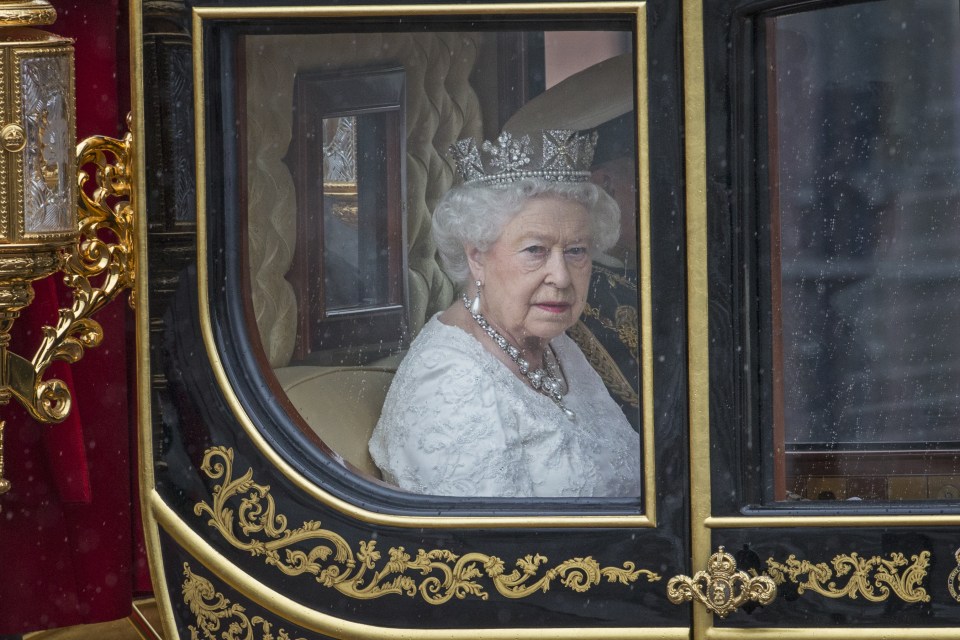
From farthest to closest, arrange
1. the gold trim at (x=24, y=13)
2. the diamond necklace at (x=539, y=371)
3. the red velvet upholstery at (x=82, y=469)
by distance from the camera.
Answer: the red velvet upholstery at (x=82, y=469)
the diamond necklace at (x=539, y=371)
the gold trim at (x=24, y=13)

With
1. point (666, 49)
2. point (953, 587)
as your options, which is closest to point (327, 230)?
point (666, 49)

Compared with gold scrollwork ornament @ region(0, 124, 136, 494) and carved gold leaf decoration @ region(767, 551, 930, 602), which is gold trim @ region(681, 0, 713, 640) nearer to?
carved gold leaf decoration @ region(767, 551, 930, 602)

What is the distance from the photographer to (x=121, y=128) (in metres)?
1.87

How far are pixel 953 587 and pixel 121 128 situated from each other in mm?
1236

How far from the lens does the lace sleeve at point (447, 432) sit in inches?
59.6

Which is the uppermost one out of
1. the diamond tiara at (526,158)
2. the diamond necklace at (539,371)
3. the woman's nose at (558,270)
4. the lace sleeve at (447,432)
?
the diamond tiara at (526,158)

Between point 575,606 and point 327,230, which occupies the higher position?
point 327,230

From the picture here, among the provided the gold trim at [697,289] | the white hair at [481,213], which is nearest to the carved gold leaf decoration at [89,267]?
the white hair at [481,213]

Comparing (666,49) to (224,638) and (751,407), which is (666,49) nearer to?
(751,407)

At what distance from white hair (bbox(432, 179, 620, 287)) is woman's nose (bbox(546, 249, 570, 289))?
0.04 metres

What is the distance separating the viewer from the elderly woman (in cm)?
150

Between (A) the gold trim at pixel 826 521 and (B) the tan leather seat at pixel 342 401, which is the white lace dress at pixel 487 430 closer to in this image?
(B) the tan leather seat at pixel 342 401

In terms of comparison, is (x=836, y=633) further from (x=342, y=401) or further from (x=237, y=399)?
(x=237, y=399)

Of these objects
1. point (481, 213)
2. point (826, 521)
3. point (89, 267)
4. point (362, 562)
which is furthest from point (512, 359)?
point (89, 267)
